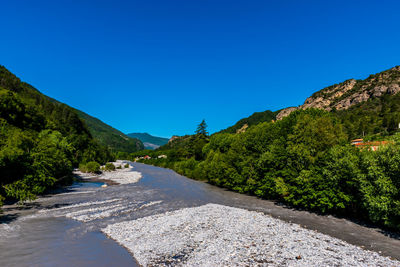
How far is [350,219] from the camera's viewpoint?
24922 mm

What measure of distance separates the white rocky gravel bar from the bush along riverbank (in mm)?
6142

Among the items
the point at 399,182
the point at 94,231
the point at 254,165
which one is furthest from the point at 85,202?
the point at 399,182

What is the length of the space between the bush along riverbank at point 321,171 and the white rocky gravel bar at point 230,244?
6.14 metres

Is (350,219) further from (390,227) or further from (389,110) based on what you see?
(389,110)

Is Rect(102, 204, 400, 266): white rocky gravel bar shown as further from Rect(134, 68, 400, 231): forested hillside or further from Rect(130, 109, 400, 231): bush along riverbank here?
Rect(130, 109, 400, 231): bush along riverbank

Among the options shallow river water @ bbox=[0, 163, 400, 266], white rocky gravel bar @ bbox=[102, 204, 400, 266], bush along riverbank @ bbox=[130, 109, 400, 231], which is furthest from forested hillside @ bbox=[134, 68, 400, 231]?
white rocky gravel bar @ bbox=[102, 204, 400, 266]

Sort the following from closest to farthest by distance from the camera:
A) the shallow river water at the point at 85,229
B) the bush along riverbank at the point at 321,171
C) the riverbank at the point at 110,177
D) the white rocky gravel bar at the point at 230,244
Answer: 1. the shallow river water at the point at 85,229
2. the white rocky gravel bar at the point at 230,244
3. the bush along riverbank at the point at 321,171
4. the riverbank at the point at 110,177

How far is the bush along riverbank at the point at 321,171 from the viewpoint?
19.7 meters

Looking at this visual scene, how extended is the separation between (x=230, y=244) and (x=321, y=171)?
16357 mm

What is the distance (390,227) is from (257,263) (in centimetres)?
1561

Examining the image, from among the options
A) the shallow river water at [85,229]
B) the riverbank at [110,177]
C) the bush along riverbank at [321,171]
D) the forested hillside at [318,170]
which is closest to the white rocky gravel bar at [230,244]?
the shallow river water at [85,229]

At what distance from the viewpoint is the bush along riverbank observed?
777 inches

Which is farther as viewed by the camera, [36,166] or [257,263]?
[36,166]

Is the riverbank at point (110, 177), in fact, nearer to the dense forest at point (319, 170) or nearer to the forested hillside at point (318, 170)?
the forested hillside at point (318, 170)
